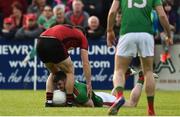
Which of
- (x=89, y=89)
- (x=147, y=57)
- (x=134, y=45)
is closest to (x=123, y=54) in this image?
(x=134, y=45)

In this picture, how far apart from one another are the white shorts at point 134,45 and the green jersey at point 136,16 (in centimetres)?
11

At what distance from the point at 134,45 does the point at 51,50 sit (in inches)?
103

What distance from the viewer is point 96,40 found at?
958 inches

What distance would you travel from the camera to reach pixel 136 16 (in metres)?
13.0

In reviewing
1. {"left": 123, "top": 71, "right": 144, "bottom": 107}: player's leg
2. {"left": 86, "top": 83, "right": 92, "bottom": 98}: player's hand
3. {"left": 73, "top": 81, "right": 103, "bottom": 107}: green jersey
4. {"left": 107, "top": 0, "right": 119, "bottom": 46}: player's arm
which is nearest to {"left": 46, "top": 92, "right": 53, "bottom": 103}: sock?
{"left": 73, "top": 81, "right": 103, "bottom": 107}: green jersey

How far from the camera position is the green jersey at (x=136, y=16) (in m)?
13.0

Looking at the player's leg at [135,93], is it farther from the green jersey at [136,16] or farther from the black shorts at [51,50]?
the green jersey at [136,16]

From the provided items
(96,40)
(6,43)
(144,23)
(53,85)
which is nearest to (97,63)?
(96,40)

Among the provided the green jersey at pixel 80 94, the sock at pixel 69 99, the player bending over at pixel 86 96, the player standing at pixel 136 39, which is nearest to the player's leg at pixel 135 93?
the player bending over at pixel 86 96

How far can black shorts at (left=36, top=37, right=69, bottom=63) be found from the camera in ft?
49.4

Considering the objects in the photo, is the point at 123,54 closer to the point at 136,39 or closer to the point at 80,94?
the point at 136,39

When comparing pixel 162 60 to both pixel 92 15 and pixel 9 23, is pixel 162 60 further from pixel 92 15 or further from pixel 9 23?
pixel 9 23

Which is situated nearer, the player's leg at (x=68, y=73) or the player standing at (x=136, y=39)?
the player standing at (x=136, y=39)

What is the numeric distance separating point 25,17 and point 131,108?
10.7 m
